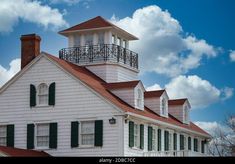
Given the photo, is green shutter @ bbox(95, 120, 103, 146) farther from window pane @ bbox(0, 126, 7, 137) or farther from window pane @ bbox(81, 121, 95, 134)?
window pane @ bbox(0, 126, 7, 137)

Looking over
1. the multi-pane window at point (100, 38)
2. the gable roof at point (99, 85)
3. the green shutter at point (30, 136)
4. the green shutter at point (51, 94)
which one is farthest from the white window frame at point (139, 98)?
the green shutter at point (30, 136)

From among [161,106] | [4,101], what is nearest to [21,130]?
[4,101]

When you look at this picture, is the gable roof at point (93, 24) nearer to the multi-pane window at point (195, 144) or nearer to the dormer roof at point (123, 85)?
the dormer roof at point (123, 85)

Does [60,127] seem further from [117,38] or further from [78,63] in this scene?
[117,38]

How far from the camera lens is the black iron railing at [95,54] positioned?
39.4m

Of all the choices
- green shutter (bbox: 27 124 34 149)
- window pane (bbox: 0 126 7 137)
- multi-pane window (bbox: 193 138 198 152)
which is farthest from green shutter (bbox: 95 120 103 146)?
multi-pane window (bbox: 193 138 198 152)

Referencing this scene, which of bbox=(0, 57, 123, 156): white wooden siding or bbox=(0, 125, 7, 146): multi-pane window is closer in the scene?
bbox=(0, 57, 123, 156): white wooden siding

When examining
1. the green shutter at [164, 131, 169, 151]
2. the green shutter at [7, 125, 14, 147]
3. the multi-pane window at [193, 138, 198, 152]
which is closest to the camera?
the green shutter at [7, 125, 14, 147]

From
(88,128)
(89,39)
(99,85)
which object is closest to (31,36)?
(89,39)

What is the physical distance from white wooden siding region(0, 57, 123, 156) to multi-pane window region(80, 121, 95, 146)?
0.39 m

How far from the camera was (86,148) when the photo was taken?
32.5 metres

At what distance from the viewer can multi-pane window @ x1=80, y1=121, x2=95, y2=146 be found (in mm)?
32562

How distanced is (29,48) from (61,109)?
5.73 meters

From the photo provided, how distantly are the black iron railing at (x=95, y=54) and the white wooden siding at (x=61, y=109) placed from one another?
17.4 feet
